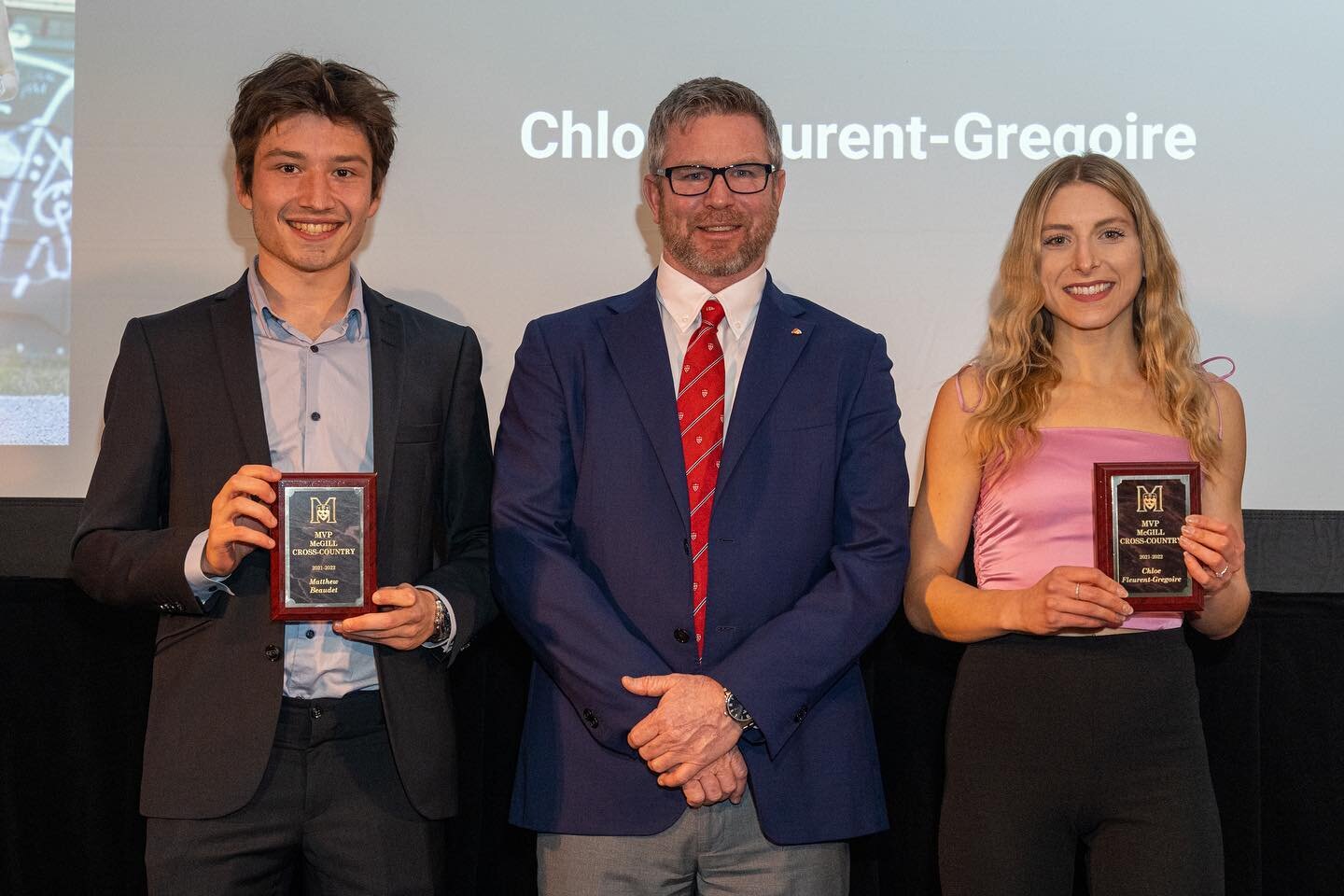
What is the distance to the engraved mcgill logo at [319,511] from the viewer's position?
215cm

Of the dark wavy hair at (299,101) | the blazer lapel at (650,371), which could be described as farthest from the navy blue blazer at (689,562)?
the dark wavy hair at (299,101)

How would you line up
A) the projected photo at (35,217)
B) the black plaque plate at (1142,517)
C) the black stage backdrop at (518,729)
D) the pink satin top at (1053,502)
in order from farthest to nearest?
1. the projected photo at (35,217)
2. the black stage backdrop at (518,729)
3. the pink satin top at (1053,502)
4. the black plaque plate at (1142,517)

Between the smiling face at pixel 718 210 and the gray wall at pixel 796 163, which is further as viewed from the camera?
the gray wall at pixel 796 163

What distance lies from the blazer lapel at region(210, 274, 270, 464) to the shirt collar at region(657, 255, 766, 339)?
802 millimetres

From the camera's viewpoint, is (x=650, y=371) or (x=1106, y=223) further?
(x=1106, y=223)

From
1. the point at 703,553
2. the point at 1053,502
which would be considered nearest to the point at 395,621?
the point at 703,553

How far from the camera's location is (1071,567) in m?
2.24

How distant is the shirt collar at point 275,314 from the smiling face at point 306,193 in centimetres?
5

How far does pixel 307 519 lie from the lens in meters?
2.15

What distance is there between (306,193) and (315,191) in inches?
0.6

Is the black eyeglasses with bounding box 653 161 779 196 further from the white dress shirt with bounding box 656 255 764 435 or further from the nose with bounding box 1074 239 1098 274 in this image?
the nose with bounding box 1074 239 1098 274

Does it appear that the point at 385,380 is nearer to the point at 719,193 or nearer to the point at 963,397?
the point at 719,193

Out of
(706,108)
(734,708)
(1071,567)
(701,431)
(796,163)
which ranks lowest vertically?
(734,708)

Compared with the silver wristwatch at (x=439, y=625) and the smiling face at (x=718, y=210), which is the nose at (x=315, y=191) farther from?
the silver wristwatch at (x=439, y=625)
